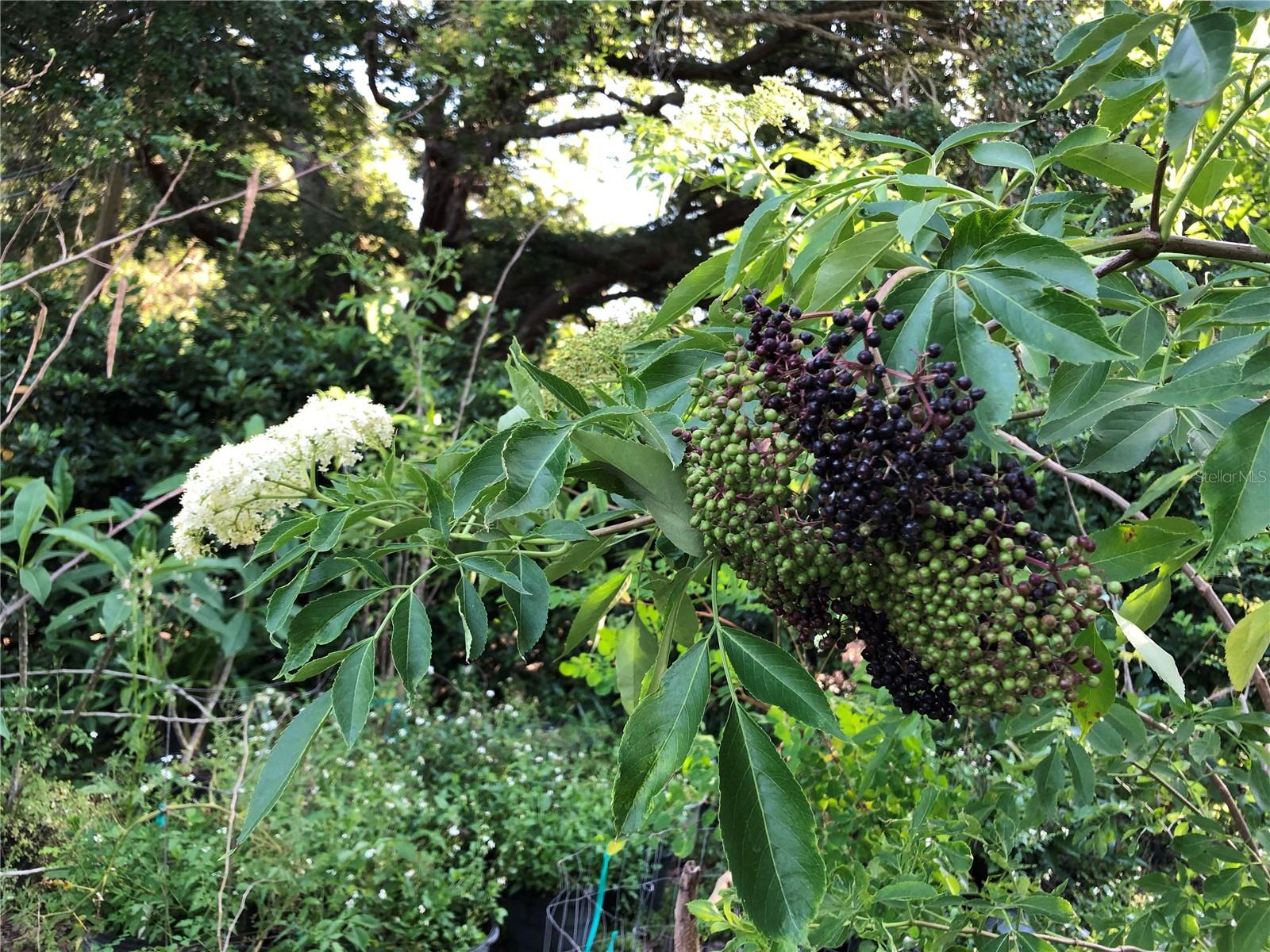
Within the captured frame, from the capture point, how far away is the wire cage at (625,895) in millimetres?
2246

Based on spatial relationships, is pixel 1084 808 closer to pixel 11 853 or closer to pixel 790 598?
pixel 790 598

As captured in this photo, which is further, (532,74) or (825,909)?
(532,74)

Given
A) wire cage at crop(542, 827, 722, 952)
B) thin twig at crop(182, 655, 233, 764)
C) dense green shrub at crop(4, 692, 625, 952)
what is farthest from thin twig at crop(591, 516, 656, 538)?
thin twig at crop(182, 655, 233, 764)

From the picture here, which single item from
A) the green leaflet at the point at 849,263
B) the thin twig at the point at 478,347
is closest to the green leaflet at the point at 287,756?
the green leaflet at the point at 849,263

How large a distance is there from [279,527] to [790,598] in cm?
45

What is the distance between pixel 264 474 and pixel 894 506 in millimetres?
717

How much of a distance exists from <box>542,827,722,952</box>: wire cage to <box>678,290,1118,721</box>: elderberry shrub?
176 centimetres

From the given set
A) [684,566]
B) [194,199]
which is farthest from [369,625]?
[194,199]

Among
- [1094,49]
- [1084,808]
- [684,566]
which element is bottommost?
[1084,808]

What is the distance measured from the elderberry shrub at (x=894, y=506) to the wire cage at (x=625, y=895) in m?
1.76

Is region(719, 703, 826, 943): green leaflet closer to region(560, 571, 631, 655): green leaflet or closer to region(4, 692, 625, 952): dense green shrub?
region(560, 571, 631, 655): green leaflet

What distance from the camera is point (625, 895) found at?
2.54m

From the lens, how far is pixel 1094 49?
566 mm

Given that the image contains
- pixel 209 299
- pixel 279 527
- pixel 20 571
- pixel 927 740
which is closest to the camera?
pixel 279 527
